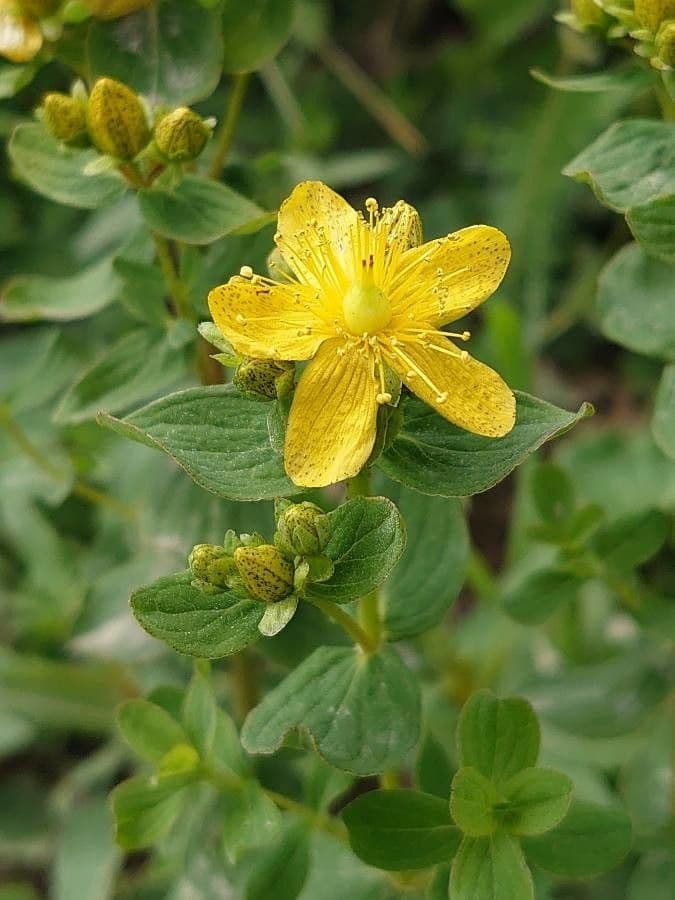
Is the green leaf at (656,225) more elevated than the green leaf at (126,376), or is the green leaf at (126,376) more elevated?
the green leaf at (656,225)

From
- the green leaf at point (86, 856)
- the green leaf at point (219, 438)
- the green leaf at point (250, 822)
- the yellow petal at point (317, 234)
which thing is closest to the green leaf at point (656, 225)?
the yellow petal at point (317, 234)

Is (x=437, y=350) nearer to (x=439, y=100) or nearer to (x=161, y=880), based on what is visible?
(x=161, y=880)

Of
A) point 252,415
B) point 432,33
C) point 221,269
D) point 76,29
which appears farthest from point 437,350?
point 432,33

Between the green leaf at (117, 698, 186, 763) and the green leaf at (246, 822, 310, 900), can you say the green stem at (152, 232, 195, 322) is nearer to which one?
the green leaf at (117, 698, 186, 763)

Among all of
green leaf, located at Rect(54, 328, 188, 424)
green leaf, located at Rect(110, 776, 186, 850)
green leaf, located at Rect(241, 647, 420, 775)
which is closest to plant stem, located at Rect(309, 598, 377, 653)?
green leaf, located at Rect(241, 647, 420, 775)

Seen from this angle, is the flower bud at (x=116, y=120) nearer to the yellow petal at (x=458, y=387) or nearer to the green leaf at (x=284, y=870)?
the yellow petal at (x=458, y=387)
